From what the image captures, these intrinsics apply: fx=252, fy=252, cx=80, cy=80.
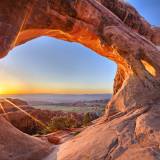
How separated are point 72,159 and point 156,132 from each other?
3186 mm

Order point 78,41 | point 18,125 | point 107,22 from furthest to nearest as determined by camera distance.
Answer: point 18,125 → point 78,41 → point 107,22

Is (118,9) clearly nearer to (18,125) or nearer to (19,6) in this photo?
(19,6)

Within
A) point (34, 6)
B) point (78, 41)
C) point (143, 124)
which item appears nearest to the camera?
point (143, 124)

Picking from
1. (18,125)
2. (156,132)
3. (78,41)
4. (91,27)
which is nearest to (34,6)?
(91,27)

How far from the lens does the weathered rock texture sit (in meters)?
8.90

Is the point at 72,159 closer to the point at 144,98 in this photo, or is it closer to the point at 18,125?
the point at 144,98

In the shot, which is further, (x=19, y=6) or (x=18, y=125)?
(x=18, y=125)

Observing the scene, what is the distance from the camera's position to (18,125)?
29.2 metres

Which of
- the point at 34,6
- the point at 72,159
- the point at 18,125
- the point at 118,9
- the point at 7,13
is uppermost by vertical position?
the point at 118,9

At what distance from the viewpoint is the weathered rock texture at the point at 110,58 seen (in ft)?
29.2

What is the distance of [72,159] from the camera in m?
9.30

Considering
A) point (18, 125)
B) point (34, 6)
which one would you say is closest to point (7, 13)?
point (34, 6)

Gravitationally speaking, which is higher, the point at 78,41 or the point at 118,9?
the point at 118,9

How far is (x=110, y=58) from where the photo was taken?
63.2 ft
